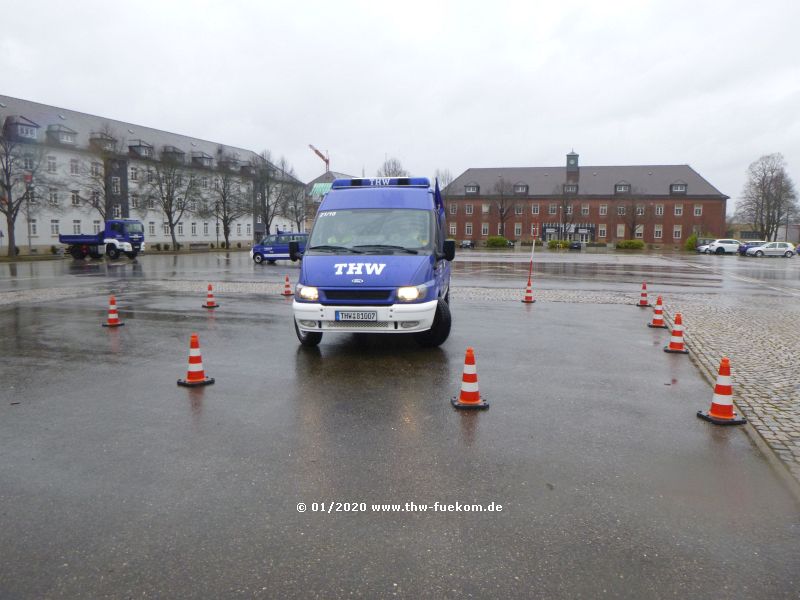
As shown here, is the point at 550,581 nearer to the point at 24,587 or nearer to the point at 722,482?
the point at 722,482

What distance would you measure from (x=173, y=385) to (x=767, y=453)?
6.26m

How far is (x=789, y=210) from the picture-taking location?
78.2m

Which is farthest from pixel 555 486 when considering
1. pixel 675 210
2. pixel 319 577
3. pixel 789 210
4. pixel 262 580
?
pixel 675 210

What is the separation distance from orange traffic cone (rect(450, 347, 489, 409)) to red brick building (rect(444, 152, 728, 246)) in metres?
84.3

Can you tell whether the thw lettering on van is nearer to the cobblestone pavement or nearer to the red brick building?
the cobblestone pavement

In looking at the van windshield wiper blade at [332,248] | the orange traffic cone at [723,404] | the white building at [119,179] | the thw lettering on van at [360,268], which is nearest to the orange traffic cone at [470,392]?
the orange traffic cone at [723,404]

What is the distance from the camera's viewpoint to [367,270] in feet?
26.1

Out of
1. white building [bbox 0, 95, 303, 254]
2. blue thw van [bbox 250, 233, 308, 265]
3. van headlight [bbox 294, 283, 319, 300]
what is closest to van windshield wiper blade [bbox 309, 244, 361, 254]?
van headlight [bbox 294, 283, 319, 300]

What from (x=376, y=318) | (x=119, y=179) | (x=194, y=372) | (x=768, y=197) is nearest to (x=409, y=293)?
(x=376, y=318)

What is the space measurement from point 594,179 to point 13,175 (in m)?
81.6

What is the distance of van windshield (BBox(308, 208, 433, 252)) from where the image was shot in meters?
8.79

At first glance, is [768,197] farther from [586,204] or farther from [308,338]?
[308,338]

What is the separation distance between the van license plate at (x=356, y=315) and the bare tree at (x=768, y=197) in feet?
287

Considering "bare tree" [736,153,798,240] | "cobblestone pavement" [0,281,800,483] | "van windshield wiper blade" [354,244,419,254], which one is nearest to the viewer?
"cobblestone pavement" [0,281,800,483]
